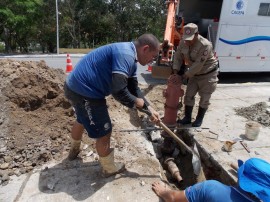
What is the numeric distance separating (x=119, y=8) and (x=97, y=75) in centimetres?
2145

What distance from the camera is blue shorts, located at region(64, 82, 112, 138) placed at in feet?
10.2

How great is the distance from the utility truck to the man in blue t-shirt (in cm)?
453

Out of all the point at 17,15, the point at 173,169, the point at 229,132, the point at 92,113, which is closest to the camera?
the point at 92,113

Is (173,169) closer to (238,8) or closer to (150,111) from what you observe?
(150,111)

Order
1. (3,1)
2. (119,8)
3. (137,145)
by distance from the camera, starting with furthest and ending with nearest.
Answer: (119,8) < (3,1) < (137,145)

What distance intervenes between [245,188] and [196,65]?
2.93 meters

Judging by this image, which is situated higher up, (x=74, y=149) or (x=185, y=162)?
(x=74, y=149)

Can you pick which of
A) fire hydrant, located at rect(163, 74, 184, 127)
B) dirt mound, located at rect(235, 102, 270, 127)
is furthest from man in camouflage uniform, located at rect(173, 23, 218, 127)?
dirt mound, located at rect(235, 102, 270, 127)

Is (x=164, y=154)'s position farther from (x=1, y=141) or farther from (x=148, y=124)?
(x=1, y=141)

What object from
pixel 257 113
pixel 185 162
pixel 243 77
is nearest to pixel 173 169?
pixel 185 162

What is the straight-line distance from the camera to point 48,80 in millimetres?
4773

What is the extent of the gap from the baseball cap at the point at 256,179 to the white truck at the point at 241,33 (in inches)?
272

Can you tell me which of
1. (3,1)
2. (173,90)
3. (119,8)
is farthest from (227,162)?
(119,8)

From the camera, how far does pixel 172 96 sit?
183 inches
